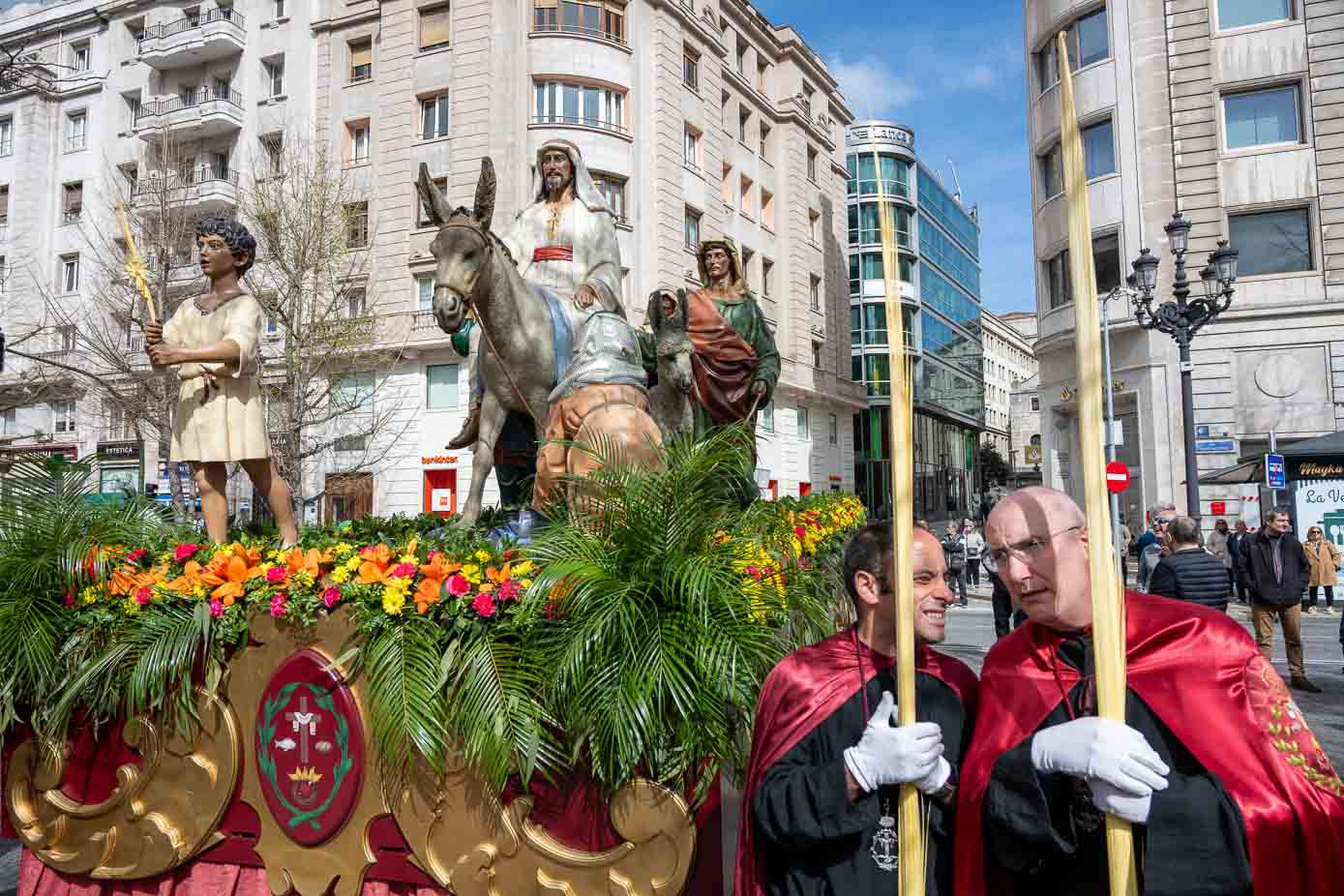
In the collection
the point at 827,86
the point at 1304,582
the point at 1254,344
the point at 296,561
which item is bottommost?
the point at 1304,582

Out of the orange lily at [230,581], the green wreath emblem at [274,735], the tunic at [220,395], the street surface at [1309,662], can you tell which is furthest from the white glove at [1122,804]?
the street surface at [1309,662]

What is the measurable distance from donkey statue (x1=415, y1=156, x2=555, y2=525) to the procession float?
3cm

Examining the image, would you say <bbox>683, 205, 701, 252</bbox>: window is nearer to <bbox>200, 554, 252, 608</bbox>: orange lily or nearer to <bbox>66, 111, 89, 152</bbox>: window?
<bbox>66, 111, 89, 152</bbox>: window

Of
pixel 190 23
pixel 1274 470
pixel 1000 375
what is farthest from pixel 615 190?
pixel 1000 375

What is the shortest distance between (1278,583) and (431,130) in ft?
86.0

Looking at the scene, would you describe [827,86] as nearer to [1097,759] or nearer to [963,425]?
[963,425]

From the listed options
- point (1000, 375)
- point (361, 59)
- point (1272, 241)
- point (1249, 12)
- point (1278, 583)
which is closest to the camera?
point (1278, 583)

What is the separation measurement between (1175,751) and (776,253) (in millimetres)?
36770

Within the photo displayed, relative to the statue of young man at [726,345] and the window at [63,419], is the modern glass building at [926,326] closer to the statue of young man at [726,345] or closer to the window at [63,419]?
the window at [63,419]

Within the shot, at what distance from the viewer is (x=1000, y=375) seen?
3344 inches

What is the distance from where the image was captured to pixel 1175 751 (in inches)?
81.0

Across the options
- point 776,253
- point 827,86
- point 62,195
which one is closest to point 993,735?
point 776,253

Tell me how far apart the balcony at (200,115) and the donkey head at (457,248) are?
99.7 feet

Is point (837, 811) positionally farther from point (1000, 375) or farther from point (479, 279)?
point (1000, 375)
